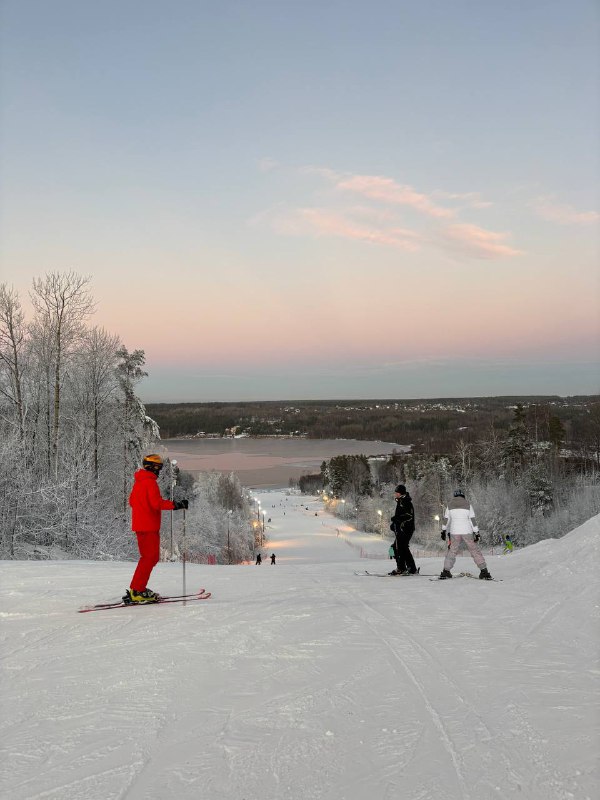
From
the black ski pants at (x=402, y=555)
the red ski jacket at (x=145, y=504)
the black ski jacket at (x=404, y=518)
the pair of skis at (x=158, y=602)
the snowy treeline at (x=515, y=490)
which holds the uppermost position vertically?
the red ski jacket at (x=145, y=504)

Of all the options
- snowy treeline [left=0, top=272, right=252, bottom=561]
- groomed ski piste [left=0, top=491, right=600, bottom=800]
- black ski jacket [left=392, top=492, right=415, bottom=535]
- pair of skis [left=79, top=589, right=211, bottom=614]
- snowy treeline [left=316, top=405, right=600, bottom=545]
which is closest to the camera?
groomed ski piste [left=0, top=491, right=600, bottom=800]

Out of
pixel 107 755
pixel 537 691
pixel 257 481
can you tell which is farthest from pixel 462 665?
pixel 257 481

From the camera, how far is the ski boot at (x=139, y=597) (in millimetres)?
6941

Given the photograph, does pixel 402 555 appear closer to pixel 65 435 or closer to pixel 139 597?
pixel 139 597

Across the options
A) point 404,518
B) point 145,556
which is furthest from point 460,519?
point 145,556

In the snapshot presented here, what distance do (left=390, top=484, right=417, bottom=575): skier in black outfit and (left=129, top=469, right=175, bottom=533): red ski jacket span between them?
4.85m

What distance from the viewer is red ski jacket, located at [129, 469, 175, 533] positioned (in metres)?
6.80

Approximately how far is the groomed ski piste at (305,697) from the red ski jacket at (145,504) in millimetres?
1079

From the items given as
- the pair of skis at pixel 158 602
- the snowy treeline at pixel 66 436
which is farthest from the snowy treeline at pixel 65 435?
the pair of skis at pixel 158 602

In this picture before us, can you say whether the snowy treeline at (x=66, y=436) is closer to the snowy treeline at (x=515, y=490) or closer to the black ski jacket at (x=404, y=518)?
the black ski jacket at (x=404, y=518)

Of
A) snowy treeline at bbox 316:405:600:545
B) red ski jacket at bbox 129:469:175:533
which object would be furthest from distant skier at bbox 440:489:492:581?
snowy treeline at bbox 316:405:600:545

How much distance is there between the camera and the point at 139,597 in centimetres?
698

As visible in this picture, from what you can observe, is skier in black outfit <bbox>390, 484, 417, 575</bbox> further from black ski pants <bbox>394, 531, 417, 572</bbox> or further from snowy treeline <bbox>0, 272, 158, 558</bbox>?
snowy treeline <bbox>0, 272, 158, 558</bbox>

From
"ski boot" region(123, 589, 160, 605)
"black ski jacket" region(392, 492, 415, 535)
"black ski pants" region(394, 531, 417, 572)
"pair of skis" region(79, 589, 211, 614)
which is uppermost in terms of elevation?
"black ski jacket" region(392, 492, 415, 535)
